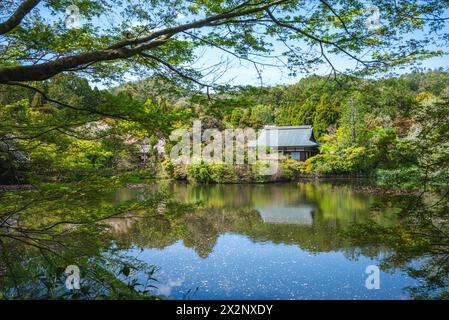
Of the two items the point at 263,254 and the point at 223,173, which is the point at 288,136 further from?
the point at 263,254

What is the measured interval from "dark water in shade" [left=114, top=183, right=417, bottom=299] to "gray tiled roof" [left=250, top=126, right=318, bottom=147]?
10.5m

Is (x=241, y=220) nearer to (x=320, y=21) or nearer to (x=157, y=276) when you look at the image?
(x=157, y=276)

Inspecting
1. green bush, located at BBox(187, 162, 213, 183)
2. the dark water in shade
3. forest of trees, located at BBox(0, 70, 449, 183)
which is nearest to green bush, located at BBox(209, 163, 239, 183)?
green bush, located at BBox(187, 162, 213, 183)

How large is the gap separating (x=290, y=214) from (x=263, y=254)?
10.8 feet

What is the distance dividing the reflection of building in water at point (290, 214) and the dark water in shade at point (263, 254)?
22 millimetres

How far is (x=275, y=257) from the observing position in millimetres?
5387

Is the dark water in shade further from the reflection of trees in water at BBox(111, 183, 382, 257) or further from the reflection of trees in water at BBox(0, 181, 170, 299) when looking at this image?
the reflection of trees in water at BBox(0, 181, 170, 299)

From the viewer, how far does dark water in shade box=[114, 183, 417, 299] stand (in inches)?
165

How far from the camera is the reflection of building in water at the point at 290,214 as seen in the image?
797 centimetres

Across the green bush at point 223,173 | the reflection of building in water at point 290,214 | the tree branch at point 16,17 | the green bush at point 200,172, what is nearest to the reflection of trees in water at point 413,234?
the tree branch at point 16,17

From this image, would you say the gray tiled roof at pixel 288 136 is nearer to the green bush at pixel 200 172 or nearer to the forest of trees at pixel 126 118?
the green bush at pixel 200 172
